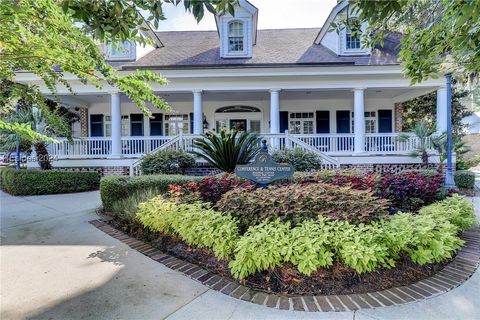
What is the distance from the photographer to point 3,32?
2844mm

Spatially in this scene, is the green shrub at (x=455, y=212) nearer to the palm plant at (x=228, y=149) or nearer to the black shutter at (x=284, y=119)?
the palm plant at (x=228, y=149)

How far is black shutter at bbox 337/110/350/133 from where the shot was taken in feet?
47.3

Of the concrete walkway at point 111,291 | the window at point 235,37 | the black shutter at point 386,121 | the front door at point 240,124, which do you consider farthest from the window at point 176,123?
the concrete walkway at point 111,291

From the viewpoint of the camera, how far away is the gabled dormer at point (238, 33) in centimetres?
1209

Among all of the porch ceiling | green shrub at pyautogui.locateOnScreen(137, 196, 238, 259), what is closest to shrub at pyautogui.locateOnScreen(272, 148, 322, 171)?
the porch ceiling

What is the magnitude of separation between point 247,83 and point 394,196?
24.7ft

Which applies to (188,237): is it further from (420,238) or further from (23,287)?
(420,238)

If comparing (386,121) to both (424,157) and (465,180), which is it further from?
(465,180)

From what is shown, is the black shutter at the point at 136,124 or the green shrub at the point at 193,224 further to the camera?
the black shutter at the point at 136,124

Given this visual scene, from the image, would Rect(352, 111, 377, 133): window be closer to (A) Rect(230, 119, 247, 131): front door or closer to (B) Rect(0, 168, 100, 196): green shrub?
(A) Rect(230, 119, 247, 131): front door

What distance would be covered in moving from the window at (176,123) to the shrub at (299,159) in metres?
6.98

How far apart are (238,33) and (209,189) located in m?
9.29

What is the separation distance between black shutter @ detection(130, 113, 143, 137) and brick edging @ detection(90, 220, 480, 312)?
477 inches

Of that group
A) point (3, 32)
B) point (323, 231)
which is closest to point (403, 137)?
point (323, 231)
